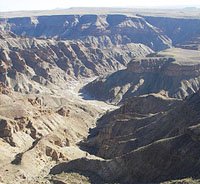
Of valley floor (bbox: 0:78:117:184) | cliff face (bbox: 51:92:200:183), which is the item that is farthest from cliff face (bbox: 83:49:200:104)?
cliff face (bbox: 51:92:200:183)

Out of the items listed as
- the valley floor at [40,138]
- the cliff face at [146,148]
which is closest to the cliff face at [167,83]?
the valley floor at [40,138]

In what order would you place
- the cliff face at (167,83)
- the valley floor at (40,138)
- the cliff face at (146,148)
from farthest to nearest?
the cliff face at (167,83)
the valley floor at (40,138)
the cliff face at (146,148)

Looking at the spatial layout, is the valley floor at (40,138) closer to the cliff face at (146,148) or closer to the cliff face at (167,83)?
the cliff face at (146,148)

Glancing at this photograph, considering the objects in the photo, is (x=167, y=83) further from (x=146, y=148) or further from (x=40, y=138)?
(x=146, y=148)

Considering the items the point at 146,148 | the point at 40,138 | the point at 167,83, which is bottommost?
the point at 40,138

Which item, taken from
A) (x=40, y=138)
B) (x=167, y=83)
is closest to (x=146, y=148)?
(x=40, y=138)

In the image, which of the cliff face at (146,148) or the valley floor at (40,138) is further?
the valley floor at (40,138)

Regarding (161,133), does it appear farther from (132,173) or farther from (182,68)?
(182,68)

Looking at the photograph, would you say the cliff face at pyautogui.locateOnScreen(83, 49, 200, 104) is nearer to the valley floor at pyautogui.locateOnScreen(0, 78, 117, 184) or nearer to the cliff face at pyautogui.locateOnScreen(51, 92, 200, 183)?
the valley floor at pyautogui.locateOnScreen(0, 78, 117, 184)

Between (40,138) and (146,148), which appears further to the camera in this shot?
(40,138)
